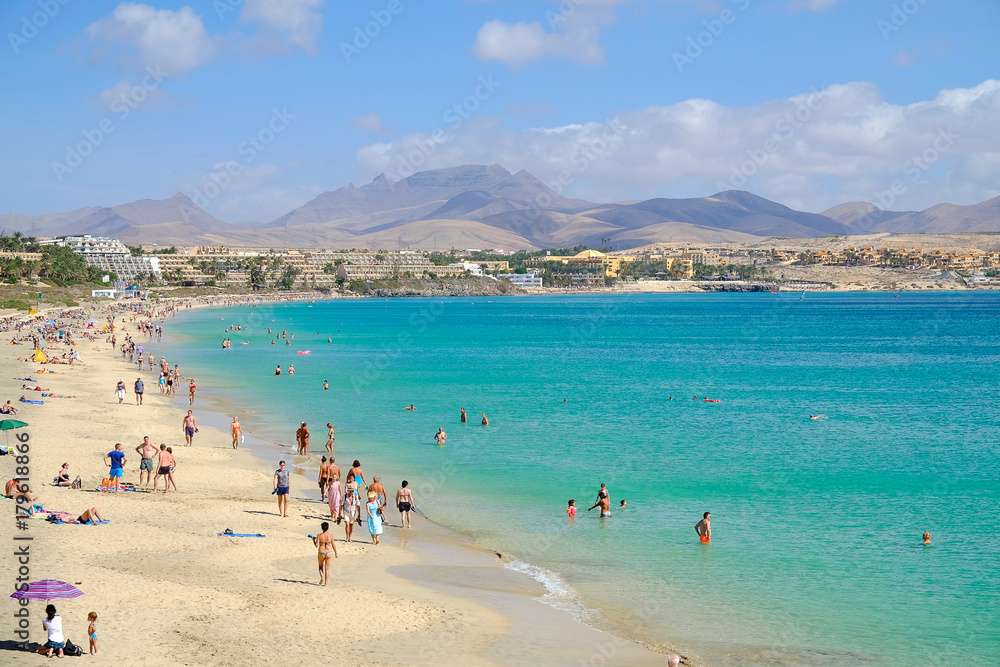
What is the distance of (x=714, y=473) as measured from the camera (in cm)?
2989

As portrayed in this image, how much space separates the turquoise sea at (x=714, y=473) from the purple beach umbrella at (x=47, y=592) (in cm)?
814

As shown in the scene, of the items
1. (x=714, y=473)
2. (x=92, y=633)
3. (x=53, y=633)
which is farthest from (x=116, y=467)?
(x=714, y=473)

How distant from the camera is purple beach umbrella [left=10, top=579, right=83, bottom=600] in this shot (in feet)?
45.6

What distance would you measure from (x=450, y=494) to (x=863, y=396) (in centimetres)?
3115

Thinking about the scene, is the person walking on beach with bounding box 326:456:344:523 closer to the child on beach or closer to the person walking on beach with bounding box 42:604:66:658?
the child on beach

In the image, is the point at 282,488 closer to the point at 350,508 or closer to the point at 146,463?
the point at 350,508

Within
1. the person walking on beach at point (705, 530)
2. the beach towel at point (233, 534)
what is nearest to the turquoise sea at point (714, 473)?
the person walking on beach at point (705, 530)

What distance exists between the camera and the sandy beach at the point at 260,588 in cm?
1431

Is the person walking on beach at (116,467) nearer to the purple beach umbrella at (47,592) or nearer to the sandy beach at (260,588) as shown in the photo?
the sandy beach at (260,588)

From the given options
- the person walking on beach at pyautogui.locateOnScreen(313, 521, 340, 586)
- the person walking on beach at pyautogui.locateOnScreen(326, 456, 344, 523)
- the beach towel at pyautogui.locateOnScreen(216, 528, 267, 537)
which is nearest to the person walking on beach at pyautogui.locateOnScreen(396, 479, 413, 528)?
the person walking on beach at pyautogui.locateOnScreen(326, 456, 344, 523)

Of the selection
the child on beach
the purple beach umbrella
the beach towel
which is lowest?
the beach towel

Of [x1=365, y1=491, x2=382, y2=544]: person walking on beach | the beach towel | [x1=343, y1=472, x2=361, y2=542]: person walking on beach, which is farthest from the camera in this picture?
[x1=343, y1=472, x2=361, y2=542]: person walking on beach

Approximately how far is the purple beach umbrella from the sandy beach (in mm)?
397

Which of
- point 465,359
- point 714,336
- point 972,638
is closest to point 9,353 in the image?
point 465,359
